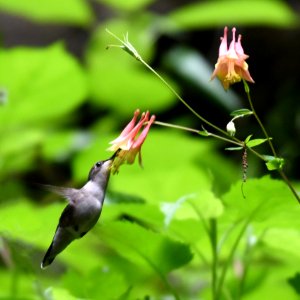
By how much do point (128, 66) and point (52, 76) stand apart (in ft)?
4.28

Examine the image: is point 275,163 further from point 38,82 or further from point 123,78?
point 123,78

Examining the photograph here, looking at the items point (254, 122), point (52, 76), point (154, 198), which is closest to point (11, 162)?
point (52, 76)

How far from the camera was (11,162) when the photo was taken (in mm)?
2215

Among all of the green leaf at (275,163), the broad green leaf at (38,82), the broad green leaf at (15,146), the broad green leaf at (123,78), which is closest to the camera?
the green leaf at (275,163)

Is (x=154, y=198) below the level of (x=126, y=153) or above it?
below

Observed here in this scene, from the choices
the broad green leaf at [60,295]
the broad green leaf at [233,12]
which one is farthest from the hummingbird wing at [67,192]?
the broad green leaf at [233,12]

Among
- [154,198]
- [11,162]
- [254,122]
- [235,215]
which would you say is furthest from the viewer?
[254,122]

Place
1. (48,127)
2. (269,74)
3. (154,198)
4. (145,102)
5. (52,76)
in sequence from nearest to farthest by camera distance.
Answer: (154,198)
(52,76)
(145,102)
(48,127)
(269,74)

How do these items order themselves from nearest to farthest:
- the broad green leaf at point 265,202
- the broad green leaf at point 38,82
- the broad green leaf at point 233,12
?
the broad green leaf at point 265,202 → the broad green leaf at point 38,82 → the broad green leaf at point 233,12

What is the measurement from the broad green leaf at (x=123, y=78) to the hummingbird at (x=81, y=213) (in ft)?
5.89

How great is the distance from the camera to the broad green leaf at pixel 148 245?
2.82 feet

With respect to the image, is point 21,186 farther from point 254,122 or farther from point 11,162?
point 254,122

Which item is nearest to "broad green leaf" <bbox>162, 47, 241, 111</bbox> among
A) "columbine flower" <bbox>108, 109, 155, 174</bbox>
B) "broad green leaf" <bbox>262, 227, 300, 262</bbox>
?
"broad green leaf" <bbox>262, 227, 300, 262</bbox>

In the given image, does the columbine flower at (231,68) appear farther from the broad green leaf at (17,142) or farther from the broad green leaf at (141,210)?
the broad green leaf at (17,142)
